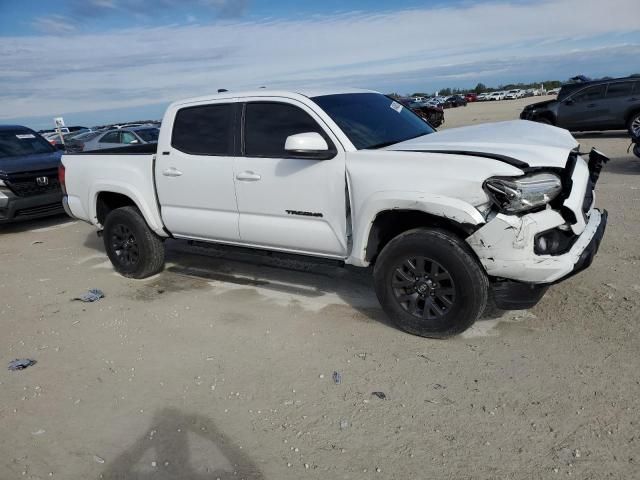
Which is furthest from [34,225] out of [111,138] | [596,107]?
[596,107]

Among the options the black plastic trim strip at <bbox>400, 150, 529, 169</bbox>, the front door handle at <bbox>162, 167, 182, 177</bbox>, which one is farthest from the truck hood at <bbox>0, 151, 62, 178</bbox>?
the black plastic trim strip at <bbox>400, 150, 529, 169</bbox>

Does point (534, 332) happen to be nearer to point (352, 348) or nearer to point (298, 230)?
point (352, 348)

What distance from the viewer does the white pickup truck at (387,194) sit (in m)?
3.32

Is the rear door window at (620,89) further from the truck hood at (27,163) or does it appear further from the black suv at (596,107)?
the truck hood at (27,163)

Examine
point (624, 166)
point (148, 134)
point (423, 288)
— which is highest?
point (148, 134)

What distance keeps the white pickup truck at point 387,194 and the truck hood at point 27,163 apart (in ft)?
14.3

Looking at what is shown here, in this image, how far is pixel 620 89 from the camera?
553 inches

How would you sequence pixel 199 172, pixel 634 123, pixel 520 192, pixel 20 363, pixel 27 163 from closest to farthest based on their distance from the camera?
pixel 520 192
pixel 20 363
pixel 199 172
pixel 27 163
pixel 634 123

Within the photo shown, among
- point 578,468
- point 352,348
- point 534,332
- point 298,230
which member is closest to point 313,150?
point 298,230

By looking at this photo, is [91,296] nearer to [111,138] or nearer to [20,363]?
[20,363]

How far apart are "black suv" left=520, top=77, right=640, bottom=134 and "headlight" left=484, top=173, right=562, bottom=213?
12298 mm

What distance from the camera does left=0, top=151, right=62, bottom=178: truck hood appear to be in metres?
8.63

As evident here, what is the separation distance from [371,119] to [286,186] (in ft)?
3.17

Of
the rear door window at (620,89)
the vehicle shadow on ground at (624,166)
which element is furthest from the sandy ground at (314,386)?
the rear door window at (620,89)
